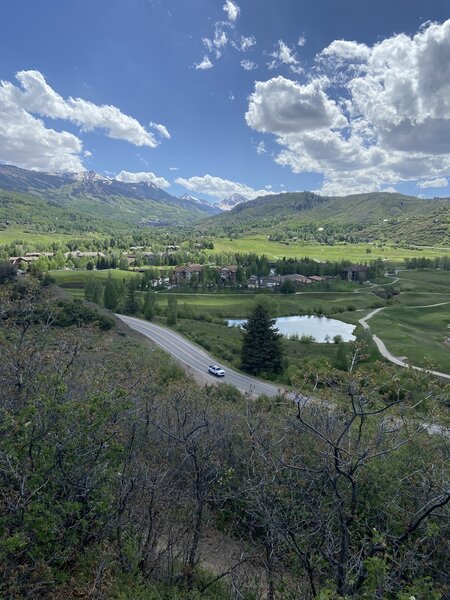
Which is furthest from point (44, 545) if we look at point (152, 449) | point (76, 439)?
point (152, 449)

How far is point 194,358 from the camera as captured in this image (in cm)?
4947

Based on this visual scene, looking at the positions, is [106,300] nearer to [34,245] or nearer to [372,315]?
[372,315]

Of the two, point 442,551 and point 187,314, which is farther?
point 187,314

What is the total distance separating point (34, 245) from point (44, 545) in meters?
213

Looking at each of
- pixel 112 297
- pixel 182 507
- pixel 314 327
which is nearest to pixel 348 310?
pixel 314 327

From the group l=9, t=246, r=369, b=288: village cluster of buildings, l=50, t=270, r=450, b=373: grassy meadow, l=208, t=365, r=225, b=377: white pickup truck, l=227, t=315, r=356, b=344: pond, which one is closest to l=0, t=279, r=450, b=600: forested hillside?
l=208, t=365, r=225, b=377: white pickup truck

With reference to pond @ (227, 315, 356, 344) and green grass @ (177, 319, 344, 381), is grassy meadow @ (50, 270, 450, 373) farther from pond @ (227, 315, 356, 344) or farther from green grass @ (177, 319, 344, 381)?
pond @ (227, 315, 356, 344)

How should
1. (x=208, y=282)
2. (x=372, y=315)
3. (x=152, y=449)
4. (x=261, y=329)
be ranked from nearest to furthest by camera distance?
1. (x=152, y=449)
2. (x=261, y=329)
3. (x=372, y=315)
4. (x=208, y=282)

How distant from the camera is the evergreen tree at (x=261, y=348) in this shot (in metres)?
47.8

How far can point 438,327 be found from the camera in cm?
7925

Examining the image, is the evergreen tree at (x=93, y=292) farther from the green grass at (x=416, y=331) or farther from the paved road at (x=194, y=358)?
the green grass at (x=416, y=331)

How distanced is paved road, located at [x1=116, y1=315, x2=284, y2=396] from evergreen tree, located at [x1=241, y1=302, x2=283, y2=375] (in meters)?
2.35

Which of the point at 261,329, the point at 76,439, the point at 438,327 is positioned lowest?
the point at 438,327

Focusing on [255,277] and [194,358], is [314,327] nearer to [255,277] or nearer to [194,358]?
[194,358]
